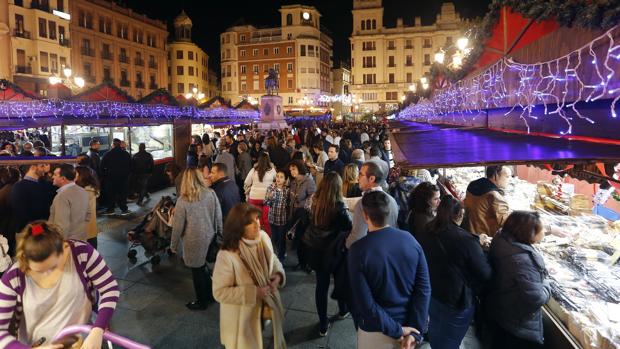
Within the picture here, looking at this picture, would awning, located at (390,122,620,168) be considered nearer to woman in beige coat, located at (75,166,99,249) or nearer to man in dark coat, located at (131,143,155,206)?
woman in beige coat, located at (75,166,99,249)

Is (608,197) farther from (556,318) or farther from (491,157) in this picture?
(491,157)

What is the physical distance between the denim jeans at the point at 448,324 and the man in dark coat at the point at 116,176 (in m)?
8.14

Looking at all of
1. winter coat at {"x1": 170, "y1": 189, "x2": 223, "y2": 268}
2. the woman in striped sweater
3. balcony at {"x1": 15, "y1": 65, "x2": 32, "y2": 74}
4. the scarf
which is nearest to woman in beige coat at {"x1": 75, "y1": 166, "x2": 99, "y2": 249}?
winter coat at {"x1": 170, "y1": 189, "x2": 223, "y2": 268}

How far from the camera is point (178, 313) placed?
4766mm

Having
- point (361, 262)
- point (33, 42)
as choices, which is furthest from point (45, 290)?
point (33, 42)

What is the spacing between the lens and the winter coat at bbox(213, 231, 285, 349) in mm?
3076

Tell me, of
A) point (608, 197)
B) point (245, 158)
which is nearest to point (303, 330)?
point (608, 197)

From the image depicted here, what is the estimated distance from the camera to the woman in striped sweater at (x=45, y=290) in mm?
2320

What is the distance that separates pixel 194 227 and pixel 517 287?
331 centimetres

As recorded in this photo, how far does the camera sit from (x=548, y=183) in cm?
659

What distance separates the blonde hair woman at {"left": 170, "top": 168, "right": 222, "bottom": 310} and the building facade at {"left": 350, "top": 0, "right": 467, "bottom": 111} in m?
59.4

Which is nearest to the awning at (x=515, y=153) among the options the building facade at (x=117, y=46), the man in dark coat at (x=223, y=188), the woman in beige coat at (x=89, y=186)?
the man in dark coat at (x=223, y=188)

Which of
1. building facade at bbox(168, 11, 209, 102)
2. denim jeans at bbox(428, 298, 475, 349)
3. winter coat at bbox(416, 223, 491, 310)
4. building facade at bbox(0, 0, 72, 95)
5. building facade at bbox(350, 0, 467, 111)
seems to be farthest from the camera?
building facade at bbox(168, 11, 209, 102)

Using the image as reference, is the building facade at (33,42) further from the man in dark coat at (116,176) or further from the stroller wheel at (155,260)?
the stroller wheel at (155,260)
